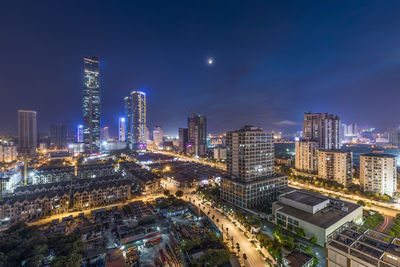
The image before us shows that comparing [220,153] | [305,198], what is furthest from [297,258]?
[220,153]

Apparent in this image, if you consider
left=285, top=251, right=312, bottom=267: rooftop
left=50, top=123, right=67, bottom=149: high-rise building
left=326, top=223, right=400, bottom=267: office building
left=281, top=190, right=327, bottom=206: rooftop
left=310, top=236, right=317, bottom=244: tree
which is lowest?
left=310, top=236, right=317, bottom=244: tree

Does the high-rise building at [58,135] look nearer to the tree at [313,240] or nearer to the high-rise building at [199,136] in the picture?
the high-rise building at [199,136]

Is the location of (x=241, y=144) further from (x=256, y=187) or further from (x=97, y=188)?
(x=97, y=188)

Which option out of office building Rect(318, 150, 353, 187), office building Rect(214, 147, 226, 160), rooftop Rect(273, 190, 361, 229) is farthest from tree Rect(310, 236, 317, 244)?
office building Rect(214, 147, 226, 160)

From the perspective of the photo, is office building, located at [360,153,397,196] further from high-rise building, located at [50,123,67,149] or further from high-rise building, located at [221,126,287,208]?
high-rise building, located at [50,123,67,149]

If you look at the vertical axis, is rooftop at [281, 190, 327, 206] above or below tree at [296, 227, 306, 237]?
above

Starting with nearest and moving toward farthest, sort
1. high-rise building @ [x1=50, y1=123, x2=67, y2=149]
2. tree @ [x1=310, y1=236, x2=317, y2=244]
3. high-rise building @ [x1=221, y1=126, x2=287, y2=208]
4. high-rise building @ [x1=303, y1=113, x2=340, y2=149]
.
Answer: tree @ [x1=310, y1=236, x2=317, y2=244] < high-rise building @ [x1=221, y1=126, x2=287, y2=208] < high-rise building @ [x1=303, y1=113, x2=340, y2=149] < high-rise building @ [x1=50, y1=123, x2=67, y2=149]

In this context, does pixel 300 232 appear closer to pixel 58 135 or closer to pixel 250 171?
pixel 250 171
